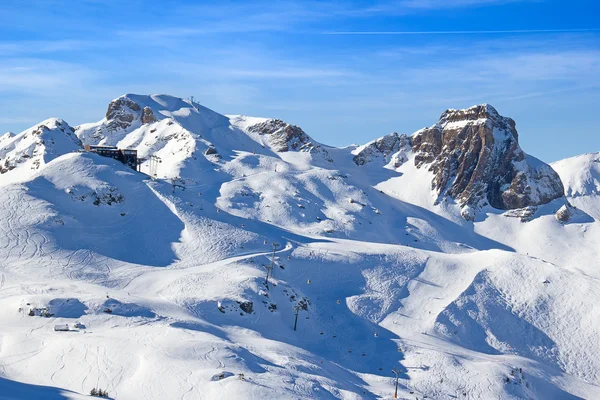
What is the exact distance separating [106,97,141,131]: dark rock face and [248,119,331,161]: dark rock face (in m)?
32.8

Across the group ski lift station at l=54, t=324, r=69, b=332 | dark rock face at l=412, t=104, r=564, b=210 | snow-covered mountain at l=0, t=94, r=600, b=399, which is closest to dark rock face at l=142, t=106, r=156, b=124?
snow-covered mountain at l=0, t=94, r=600, b=399

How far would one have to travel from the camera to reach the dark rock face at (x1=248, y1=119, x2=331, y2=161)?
595 ft

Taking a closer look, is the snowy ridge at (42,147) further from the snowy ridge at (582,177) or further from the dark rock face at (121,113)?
the snowy ridge at (582,177)

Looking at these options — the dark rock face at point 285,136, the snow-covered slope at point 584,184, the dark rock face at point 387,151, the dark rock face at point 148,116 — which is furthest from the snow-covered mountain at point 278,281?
the dark rock face at point 387,151

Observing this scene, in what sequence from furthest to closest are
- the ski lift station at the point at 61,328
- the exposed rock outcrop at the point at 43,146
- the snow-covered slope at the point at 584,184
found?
the snow-covered slope at the point at 584,184 → the exposed rock outcrop at the point at 43,146 → the ski lift station at the point at 61,328

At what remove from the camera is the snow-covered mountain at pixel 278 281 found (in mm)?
59281

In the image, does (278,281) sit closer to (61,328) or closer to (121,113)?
(61,328)

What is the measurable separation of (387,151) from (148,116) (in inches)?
2658

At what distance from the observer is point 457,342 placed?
8588 cm

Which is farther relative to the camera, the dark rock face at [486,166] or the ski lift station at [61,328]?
the dark rock face at [486,166]

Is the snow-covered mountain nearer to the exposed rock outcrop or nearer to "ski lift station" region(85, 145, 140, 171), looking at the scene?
the exposed rock outcrop

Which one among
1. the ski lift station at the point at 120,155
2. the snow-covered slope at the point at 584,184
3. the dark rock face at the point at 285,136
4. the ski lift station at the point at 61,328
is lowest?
the ski lift station at the point at 61,328

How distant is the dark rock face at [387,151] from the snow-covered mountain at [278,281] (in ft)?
73.0

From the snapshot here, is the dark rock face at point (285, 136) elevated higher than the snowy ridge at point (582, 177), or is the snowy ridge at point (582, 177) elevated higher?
the dark rock face at point (285, 136)
